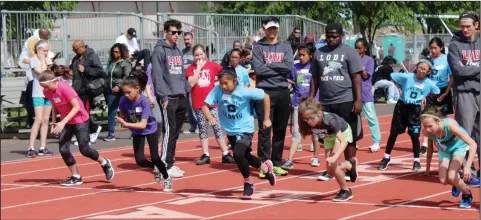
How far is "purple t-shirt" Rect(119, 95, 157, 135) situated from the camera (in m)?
11.7

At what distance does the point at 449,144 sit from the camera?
1000 centimetres

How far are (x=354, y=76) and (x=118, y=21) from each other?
1133 cm

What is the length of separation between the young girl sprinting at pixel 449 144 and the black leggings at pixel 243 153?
2.22 meters

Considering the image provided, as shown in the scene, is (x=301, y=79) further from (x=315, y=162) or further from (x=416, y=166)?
(x=416, y=166)

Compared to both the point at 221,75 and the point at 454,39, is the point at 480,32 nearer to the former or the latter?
the point at 454,39

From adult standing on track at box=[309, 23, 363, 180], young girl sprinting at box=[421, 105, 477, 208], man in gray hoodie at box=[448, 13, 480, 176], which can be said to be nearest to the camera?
young girl sprinting at box=[421, 105, 477, 208]

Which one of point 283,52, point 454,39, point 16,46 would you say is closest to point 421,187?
point 454,39

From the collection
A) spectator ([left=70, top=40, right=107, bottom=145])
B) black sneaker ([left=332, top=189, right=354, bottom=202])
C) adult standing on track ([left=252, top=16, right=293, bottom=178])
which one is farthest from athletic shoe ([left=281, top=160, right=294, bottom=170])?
spectator ([left=70, top=40, right=107, bottom=145])

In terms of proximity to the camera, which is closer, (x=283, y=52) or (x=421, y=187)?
(x=421, y=187)

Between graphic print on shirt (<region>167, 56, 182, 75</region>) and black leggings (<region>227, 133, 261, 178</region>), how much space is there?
6.07ft

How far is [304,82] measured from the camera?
46.9ft

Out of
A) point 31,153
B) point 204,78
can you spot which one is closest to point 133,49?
point 31,153

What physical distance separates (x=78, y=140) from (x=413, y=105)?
15.0ft

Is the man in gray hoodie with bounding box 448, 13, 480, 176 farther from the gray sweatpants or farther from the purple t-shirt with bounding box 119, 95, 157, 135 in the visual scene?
the purple t-shirt with bounding box 119, 95, 157, 135
